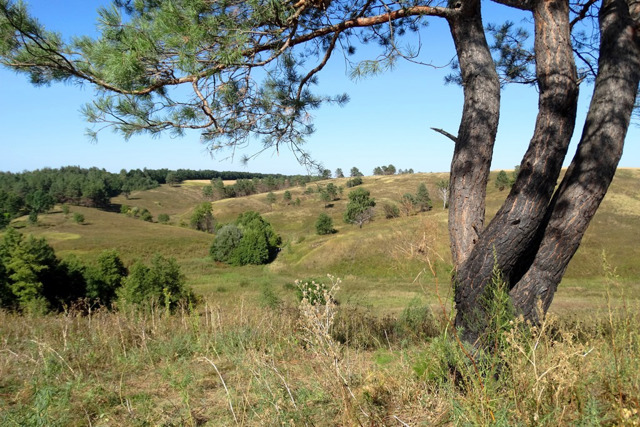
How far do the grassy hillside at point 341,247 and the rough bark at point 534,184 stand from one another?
1067 centimetres

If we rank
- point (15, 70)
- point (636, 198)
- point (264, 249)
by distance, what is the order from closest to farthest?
point (15, 70)
point (636, 198)
point (264, 249)

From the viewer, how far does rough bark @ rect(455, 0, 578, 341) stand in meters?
2.48

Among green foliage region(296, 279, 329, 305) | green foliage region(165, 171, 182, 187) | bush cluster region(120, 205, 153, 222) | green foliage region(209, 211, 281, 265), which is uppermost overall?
green foliage region(165, 171, 182, 187)

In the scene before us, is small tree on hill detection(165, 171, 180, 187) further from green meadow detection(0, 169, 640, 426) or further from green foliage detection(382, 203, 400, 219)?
green meadow detection(0, 169, 640, 426)

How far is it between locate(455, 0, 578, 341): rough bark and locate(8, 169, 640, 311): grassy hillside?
1067 cm

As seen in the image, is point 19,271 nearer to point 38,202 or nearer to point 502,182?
point 38,202

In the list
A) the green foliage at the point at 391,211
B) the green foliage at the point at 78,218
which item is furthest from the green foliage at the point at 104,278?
the green foliage at the point at 78,218

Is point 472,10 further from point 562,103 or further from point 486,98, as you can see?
point 562,103

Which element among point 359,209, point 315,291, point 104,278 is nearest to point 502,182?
point 359,209

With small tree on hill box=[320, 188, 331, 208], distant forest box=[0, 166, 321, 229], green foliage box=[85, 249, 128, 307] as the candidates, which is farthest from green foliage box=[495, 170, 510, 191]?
green foliage box=[85, 249, 128, 307]

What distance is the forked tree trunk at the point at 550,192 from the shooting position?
2498 millimetres

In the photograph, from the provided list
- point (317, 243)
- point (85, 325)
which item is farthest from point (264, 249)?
point (85, 325)

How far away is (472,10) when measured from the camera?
9.61ft

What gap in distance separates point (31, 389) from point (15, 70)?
2.85m
